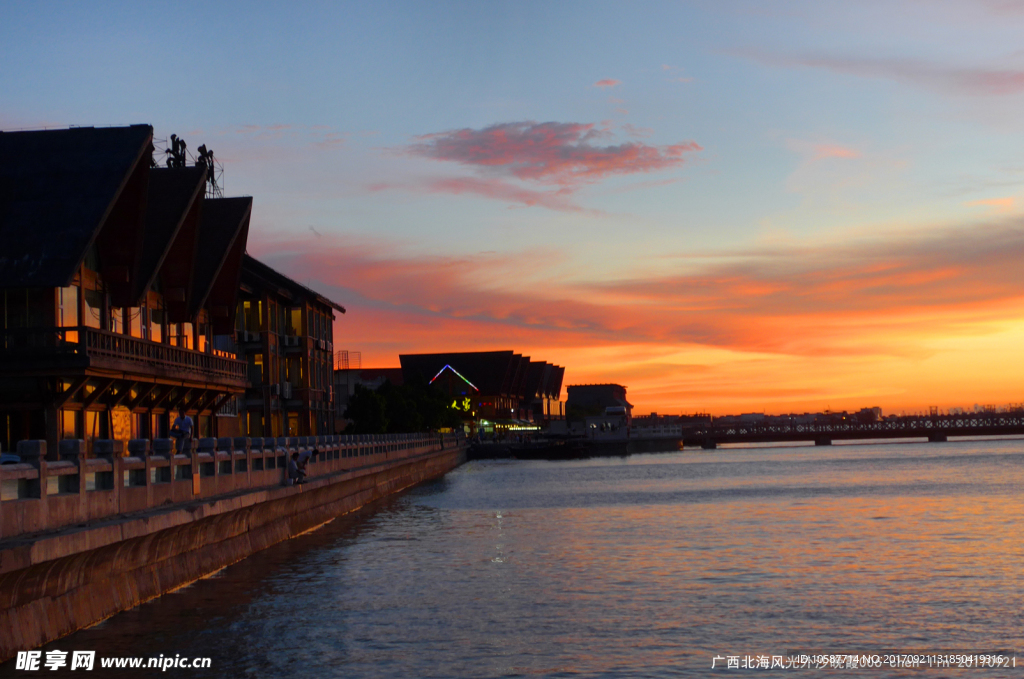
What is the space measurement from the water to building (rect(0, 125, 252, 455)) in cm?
1023

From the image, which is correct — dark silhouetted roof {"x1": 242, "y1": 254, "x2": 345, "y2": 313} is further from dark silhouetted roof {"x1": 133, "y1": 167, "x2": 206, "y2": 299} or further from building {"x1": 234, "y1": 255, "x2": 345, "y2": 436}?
dark silhouetted roof {"x1": 133, "y1": 167, "x2": 206, "y2": 299}

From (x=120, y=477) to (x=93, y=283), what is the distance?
25423 millimetres

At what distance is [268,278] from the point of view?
245 ft

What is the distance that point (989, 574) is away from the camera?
1028 inches

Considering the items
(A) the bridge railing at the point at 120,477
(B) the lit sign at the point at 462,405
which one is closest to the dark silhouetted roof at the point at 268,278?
(A) the bridge railing at the point at 120,477

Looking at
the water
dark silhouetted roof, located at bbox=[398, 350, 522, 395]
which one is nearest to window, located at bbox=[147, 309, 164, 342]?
the water

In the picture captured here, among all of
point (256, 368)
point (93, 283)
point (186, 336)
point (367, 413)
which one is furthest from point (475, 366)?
point (93, 283)

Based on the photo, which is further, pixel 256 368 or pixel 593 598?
pixel 256 368

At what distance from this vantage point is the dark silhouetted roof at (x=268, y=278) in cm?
7044

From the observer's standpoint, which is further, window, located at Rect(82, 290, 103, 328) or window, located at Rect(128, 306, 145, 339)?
window, located at Rect(128, 306, 145, 339)

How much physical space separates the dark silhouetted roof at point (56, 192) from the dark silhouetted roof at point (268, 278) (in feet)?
77.2

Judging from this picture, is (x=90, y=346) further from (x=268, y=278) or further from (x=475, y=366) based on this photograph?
(x=475, y=366)

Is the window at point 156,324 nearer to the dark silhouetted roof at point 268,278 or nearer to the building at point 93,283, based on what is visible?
the building at point 93,283

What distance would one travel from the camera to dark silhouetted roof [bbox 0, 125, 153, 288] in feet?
123
